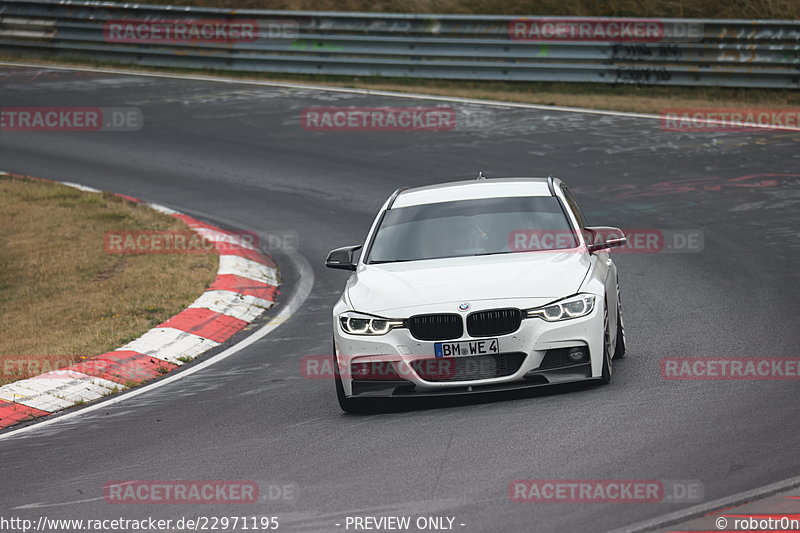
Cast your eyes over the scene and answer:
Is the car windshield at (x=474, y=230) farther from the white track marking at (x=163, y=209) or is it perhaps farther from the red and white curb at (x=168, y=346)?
the white track marking at (x=163, y=209)

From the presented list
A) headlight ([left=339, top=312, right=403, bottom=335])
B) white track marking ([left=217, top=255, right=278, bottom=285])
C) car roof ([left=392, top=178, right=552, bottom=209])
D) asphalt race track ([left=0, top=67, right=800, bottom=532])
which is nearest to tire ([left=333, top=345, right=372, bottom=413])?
asphalt race track ([left=0, top=67, right=800, bottom=532])

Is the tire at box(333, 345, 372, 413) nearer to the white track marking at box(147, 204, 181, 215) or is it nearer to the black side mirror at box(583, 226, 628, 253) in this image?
the black side mirror at box(583, 226, 628, 253)

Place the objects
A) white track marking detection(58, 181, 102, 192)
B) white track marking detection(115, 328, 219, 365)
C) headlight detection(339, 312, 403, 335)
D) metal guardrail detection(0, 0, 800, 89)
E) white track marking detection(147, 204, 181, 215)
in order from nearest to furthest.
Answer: headlight detection(339, 312, 403, 335)
white track marking detection(115, 328, 219, 365)
white track marking detection(147, 204, 181, 215)
white track marking detection(58, 181, 102, 192)
metal guardrail detection(0, 0, 800, 89)

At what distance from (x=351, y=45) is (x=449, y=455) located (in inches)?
744

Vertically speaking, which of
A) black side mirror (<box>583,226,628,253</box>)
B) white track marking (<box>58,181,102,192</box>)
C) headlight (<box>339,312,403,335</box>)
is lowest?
headlight (<box>339,312,403,335</box>)

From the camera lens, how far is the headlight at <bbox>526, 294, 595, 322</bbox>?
8.00 metres

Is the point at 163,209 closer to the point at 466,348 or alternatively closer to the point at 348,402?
the point at 348,402

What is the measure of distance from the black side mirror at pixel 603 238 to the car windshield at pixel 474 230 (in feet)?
0.56

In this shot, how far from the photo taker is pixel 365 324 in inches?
325

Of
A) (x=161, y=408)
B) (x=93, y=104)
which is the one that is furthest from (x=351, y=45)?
(x=161, y=408)

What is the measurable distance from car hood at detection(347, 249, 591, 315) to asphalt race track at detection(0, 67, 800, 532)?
754 mm

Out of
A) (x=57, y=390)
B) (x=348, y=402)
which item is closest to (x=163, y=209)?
(x=57, y=390)

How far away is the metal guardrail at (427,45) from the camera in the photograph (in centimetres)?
2131

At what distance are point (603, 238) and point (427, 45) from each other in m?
15.5
